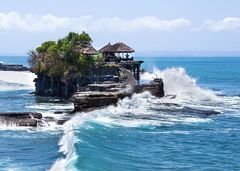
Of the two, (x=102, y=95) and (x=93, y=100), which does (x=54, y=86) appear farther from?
(x=93, y=100)

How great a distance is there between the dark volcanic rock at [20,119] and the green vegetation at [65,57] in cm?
2802

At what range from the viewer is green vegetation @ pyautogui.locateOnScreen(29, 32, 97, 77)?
91.6 meters

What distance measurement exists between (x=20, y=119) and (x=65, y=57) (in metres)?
32.9

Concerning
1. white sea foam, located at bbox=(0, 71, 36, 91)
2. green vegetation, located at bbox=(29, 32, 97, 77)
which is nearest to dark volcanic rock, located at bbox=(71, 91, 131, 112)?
green vegetation, located at bbox=(29, 32, 97, 77)

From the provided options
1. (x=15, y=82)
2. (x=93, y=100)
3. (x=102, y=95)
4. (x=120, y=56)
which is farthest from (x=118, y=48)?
(x=15, y=82)

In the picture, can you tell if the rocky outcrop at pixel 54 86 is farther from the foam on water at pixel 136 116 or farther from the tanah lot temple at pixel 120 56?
the foam on water at pixel 136 116

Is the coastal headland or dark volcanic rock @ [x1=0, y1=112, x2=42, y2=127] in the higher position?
the coastal headland

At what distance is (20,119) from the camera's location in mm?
62125

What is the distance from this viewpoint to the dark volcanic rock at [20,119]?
61188 millimetres

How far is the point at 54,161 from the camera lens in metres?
43.4

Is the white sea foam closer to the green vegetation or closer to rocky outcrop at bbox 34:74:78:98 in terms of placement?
rocky outcrop at bbox 34:74:78:98

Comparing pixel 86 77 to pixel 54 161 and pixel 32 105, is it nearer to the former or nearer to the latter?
pixel 32 105

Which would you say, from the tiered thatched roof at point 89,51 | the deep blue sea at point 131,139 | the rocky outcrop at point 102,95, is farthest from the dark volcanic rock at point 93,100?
the tiered thatched roof at point 89,51

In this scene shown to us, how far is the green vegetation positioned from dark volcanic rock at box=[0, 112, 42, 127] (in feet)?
91.9
